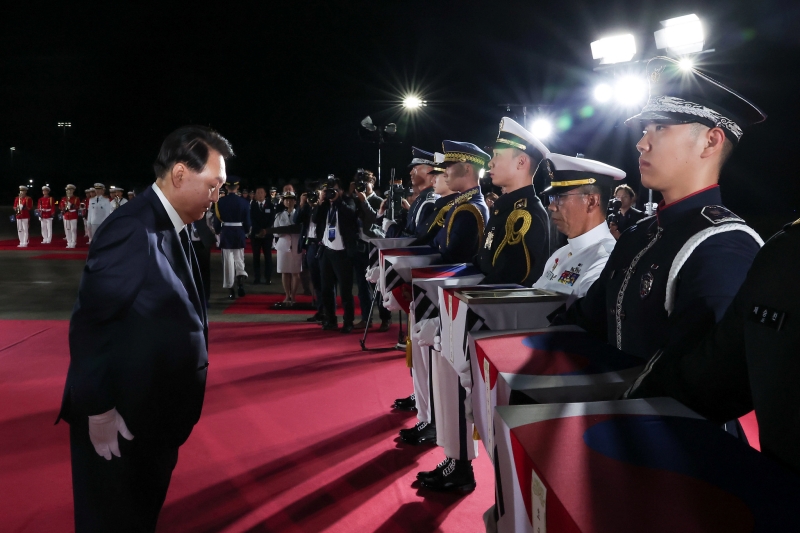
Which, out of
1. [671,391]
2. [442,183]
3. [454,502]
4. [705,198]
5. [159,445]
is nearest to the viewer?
[671,391]

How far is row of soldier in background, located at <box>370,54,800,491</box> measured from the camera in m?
0.95

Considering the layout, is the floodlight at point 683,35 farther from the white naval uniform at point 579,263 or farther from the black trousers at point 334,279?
the white naval uniform at point 579,263

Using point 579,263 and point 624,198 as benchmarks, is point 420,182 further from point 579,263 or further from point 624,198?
point 624,198

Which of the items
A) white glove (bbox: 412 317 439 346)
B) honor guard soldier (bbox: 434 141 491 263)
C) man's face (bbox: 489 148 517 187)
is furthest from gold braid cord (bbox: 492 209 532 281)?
honor guard soldier (bbox: 434 141 491 263)

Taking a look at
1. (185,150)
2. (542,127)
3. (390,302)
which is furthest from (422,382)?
(542,127)

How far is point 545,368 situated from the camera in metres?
1.26

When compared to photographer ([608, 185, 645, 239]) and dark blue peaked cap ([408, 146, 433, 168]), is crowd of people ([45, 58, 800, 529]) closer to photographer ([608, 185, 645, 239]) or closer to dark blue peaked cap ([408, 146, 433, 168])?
dark blue peaked cap ([408, 146, 433, 168])

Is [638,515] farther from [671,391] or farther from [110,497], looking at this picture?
[110,497]

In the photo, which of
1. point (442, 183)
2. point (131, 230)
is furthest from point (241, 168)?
point (131, 230)

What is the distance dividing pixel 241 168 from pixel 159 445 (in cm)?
3246

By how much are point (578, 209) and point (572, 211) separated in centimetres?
3

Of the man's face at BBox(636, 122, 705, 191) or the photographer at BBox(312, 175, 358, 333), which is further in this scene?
the photographer at BBox(312, 175, 358, 333)

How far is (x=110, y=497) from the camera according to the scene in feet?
6.24

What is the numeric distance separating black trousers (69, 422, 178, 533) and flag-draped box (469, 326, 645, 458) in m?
1.15
